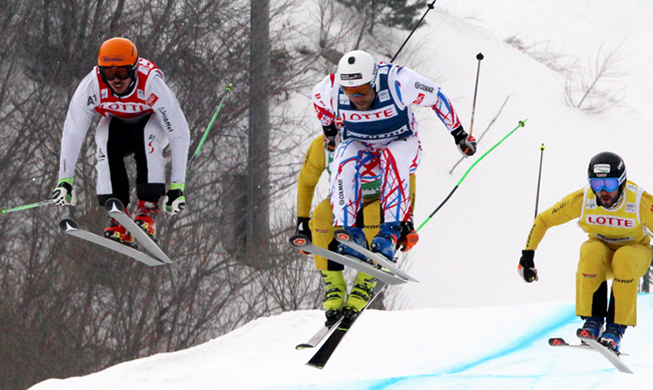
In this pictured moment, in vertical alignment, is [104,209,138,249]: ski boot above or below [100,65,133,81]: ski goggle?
below

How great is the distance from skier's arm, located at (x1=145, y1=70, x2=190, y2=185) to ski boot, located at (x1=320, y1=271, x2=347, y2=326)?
1462 millimetres

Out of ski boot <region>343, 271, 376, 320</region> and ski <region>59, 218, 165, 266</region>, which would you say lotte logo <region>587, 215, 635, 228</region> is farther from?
ski <region>59, 218, 165, 266</region>

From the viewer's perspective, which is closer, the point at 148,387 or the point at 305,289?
the point at 148,387

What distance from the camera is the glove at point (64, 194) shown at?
7.51m

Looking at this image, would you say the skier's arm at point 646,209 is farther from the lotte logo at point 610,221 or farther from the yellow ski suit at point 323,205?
the yellow ski suit at point 323,205

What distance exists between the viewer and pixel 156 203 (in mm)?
7918

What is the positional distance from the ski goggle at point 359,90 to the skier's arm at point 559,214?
2.16m

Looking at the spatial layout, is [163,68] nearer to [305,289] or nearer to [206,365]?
[305,289]

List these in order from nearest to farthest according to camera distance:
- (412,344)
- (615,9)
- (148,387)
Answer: (148,387) < (412,344) < (615,9)

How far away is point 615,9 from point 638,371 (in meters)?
35.0

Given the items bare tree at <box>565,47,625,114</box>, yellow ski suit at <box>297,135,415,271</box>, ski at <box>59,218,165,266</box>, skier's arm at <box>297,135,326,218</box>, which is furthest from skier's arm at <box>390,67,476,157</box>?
→ bare tree at <box>565,47,625,114</box>

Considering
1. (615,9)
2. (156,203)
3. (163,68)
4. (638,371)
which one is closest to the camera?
(156,203)

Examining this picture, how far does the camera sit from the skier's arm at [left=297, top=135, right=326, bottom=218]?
25.2 feet

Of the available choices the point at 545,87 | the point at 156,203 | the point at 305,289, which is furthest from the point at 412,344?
the point at 545,87
